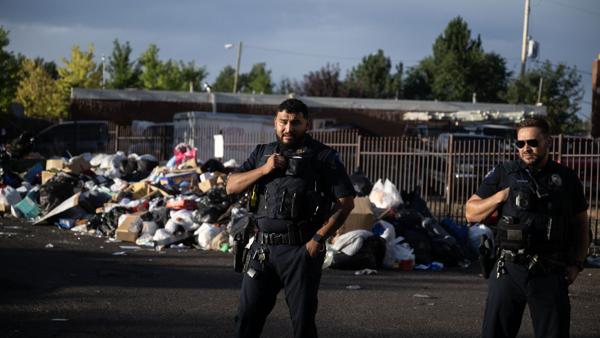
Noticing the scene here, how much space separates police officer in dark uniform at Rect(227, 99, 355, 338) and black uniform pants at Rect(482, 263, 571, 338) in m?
1.02

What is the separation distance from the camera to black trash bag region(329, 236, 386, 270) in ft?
36.6

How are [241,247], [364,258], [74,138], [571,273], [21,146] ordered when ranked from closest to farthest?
1. [571,273]
2. [241,247]
3. [364,258]
4. [21,146]
5. [74,138]

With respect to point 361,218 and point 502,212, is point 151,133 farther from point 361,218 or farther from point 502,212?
point 502,212

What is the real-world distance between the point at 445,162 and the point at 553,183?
1229cm

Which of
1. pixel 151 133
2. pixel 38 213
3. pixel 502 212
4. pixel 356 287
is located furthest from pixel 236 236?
pixel 151 133

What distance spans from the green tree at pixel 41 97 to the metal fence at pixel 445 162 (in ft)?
135

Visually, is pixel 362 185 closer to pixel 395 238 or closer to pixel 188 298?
pixel 395 238

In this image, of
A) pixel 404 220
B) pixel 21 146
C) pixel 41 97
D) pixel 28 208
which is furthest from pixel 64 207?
pixel 41 97

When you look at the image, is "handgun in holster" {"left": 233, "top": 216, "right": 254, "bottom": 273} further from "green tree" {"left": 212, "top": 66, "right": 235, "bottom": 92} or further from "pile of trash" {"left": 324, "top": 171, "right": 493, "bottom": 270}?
"green tree" {"left": 212, "top": 66, "right": 235, "bottom": 92}

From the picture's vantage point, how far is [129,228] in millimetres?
13734

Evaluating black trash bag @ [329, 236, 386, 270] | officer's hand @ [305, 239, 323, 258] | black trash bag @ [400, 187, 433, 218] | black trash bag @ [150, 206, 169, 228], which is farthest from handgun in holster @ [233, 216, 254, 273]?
black trash bag @ [150, 206, 169, 228]

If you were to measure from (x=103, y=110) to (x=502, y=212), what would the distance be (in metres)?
39.2

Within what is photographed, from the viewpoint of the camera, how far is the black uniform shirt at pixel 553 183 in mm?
Answer: 4926

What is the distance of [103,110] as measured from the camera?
42.4 m
